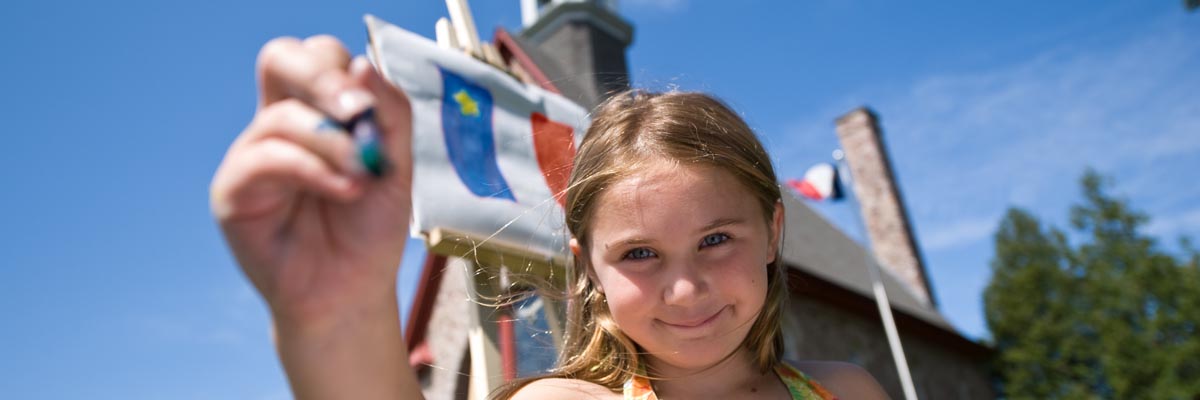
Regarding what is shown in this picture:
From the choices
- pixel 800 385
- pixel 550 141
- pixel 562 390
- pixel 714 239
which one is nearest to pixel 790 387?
pixel 800 385

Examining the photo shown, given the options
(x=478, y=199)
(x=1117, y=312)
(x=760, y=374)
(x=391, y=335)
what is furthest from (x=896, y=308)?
(x=391, y=335)

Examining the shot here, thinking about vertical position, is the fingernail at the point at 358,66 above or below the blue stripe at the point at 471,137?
below

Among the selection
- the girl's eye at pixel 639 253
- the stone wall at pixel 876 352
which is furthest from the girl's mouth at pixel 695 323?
the stone wall at pixel 876 352

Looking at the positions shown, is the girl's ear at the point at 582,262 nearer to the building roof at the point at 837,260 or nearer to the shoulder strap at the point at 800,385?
the shoulder strap at the point at 800,385

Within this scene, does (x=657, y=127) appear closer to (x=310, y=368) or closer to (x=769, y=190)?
(x=769, y=190)

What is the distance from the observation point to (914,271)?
48.6ft

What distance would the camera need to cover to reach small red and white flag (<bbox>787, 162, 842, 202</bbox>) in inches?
348

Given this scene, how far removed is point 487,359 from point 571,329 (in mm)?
1283

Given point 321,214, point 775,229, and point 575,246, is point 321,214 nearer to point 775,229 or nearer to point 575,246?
point 575,246

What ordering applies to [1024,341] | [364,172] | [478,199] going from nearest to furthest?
[364,172] → [478,199] → [1024,341]

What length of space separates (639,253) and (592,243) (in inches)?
5.1

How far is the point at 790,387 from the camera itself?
147 cm

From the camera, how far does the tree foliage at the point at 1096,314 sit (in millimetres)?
13633

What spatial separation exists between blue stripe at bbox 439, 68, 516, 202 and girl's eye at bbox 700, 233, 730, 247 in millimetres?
1887
